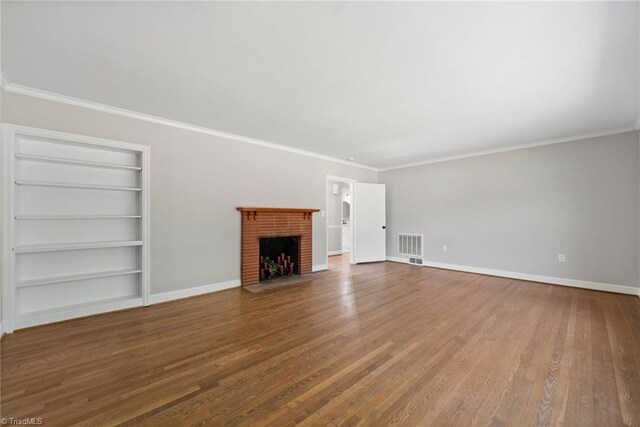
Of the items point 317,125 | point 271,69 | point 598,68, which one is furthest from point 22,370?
point 598,68

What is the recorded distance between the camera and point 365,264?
6.11 metres

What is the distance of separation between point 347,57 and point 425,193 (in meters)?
4.59

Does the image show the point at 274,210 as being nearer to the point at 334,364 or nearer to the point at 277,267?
the point at 277,267

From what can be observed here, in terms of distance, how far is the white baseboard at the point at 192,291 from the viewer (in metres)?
3.37

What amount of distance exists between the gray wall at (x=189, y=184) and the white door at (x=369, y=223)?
2.12 m

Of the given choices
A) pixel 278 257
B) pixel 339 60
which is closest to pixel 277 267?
pixel 278 257

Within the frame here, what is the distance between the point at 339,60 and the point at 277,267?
358 cm

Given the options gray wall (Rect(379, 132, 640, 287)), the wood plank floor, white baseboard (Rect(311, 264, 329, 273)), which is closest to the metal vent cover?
gray wall (Rect(379, 132, 640, 287))

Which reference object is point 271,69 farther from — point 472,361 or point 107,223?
point 472,361

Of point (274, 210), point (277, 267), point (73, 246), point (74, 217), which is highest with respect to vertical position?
point (274, 210)

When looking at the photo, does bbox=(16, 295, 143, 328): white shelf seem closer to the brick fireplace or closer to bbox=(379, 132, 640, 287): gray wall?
the brick fireplace

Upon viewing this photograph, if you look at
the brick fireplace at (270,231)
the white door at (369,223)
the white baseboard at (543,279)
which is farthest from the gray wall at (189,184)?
the white baseboard at (543,279)

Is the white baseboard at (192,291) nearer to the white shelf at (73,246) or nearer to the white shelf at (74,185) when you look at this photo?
the white shelf at (73,246)

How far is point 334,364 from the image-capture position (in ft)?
6.52
